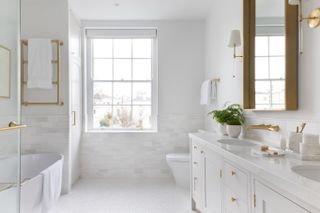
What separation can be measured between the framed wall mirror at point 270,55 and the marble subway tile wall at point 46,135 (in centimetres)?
242

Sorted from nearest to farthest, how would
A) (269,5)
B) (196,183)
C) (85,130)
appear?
(269,5) < (196,183) < (85,130)

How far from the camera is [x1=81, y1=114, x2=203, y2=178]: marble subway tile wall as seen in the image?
4.37 m

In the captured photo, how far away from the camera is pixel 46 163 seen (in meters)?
3.52

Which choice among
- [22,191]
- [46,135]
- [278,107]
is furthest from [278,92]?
[46,135]

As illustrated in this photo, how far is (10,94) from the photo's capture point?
2.11m

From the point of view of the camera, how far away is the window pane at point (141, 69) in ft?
15.0

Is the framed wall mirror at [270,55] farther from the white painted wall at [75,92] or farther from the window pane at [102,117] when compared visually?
the window pane at [102,117]

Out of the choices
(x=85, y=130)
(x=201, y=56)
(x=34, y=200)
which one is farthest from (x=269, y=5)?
(x=85, y=130)

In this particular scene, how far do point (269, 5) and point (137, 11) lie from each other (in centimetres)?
227

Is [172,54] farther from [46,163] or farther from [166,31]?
[46,163]

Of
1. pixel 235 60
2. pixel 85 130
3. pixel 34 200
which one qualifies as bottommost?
pixel 34 200

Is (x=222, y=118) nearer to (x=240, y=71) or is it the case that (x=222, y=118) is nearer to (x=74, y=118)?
(x=240, y=71)

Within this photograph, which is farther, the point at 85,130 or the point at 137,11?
the point at 85,130

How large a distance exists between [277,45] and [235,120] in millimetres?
875
